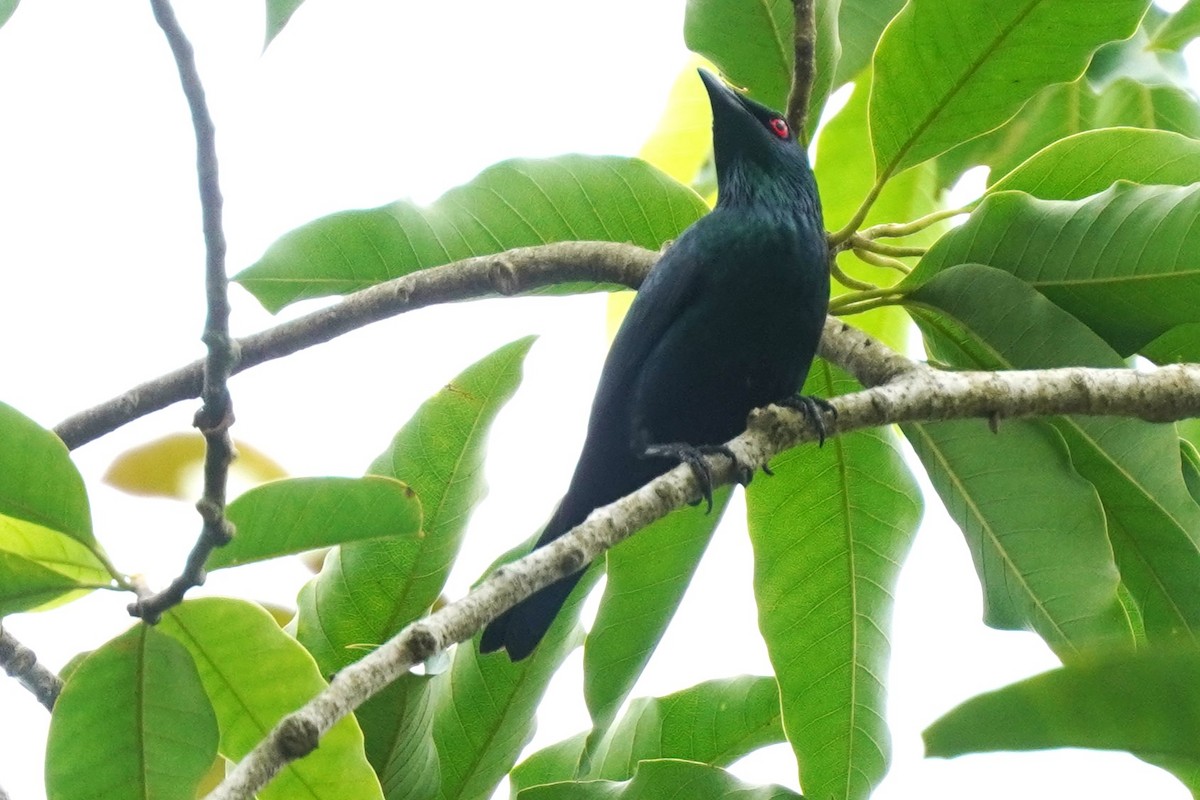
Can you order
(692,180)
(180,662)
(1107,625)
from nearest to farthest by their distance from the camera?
(180,662) → (1107,625) → (692,180)

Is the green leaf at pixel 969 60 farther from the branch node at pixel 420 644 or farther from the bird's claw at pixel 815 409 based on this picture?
the branch node at pixel 420 644

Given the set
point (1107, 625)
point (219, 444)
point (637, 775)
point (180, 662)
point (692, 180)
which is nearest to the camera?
point (219, 444)

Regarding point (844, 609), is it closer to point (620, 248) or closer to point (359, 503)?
point (620, 248)

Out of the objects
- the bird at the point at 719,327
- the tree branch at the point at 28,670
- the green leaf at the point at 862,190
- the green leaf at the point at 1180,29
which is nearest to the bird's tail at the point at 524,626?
the bird at the point at 719,327

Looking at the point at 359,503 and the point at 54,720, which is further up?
the point at 359,503

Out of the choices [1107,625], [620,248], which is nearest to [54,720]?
[620,248]

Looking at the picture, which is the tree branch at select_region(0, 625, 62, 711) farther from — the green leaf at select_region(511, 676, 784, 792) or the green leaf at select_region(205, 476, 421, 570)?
the green leaf at select_region(511, 676, 784, 792)

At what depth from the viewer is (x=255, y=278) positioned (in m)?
2.76

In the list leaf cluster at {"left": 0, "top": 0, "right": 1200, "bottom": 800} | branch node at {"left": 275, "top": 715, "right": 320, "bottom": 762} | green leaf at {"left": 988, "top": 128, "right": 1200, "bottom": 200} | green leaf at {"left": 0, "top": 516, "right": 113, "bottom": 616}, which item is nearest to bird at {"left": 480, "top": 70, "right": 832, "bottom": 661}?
leaf cluster at {"left": 0, "top": 0, "right": 1200, "bottom": 800}

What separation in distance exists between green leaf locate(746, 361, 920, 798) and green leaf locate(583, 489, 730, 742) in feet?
0.63

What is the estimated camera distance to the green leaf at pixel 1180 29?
130 inches

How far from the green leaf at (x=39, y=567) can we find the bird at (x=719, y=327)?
98 cm

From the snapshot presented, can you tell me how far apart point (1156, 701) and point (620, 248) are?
2.08 metres

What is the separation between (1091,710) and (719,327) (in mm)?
2278
